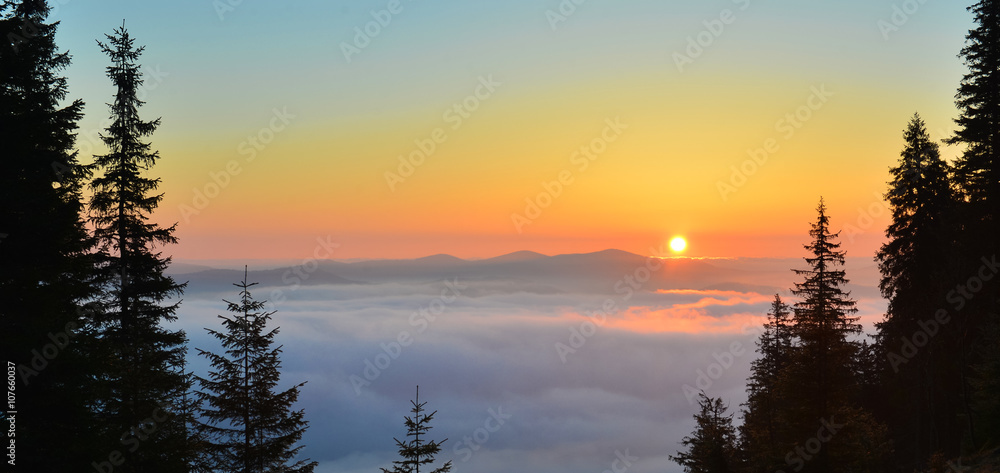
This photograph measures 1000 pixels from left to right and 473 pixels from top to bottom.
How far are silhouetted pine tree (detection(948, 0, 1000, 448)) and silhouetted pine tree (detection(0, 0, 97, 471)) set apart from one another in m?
37.5

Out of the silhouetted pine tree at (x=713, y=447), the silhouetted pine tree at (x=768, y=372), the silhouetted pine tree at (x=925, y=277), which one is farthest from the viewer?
the silhouetted pine tree at (x=768, y=372)

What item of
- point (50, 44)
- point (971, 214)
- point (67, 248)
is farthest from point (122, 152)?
point (971, 214)

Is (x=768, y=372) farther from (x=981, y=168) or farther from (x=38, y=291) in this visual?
(x=38, y=291)

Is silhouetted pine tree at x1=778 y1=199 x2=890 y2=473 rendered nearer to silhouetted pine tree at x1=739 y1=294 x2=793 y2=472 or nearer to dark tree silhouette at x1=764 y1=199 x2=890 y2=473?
dark tree silhouette at x1=764 y1=199 x2=890 y2=473

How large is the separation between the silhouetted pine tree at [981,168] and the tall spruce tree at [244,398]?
3316 cm

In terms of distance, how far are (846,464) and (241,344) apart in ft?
76.8

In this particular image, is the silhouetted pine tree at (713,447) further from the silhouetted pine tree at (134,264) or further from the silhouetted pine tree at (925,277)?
the silhouetted pine tree at (134,264)

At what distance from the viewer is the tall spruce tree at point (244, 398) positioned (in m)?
20.3

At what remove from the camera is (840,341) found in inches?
945

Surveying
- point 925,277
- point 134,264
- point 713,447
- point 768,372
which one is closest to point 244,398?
point 134,264

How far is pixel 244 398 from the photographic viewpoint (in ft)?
66.9

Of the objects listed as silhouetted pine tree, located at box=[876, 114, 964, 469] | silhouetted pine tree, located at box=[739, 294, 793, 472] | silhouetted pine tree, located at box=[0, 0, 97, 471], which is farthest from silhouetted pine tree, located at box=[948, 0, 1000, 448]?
silhouetted pine tree, located at box=[0, 0, 97, 471]

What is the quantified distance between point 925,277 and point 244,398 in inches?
1426

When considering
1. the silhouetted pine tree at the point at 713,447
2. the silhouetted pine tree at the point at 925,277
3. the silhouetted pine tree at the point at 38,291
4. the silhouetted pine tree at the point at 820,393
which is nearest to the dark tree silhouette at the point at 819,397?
the silhouetted pine tree at the point at 820,393
